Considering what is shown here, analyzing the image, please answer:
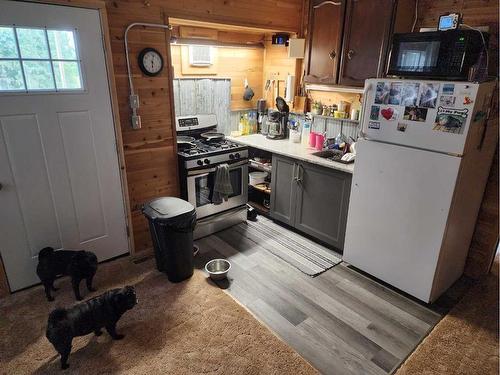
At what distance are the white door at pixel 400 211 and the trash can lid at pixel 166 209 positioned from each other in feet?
4.61

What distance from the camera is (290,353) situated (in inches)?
81.0

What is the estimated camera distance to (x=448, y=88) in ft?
6.86

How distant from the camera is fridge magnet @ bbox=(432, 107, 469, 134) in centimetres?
206

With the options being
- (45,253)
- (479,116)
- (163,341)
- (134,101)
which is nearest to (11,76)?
(134,101)

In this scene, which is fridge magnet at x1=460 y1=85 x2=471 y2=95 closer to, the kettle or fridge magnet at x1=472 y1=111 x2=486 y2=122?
fridge magnet at x1=472 y1=111 x2=486 y2=122

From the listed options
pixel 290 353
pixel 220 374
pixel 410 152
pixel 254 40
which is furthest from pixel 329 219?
pixel 254 40

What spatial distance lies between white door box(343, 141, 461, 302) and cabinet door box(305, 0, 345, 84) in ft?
3.68

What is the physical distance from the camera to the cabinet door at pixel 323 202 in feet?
9.80

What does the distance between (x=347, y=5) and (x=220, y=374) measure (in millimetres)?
3138

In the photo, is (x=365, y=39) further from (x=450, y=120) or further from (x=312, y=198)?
(x=312, y=198)

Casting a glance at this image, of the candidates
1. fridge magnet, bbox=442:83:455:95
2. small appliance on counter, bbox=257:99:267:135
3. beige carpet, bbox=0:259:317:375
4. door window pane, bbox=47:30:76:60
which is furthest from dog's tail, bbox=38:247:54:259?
fridge magnet, bbox=442:83:455:95

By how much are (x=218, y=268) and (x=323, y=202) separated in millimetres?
1171

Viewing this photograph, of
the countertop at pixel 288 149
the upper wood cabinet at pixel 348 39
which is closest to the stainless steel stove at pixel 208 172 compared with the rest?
the countertop at pixel 288 149

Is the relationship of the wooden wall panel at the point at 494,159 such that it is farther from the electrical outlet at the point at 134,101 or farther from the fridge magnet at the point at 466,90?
the electrical outlet at the point at 134,101
